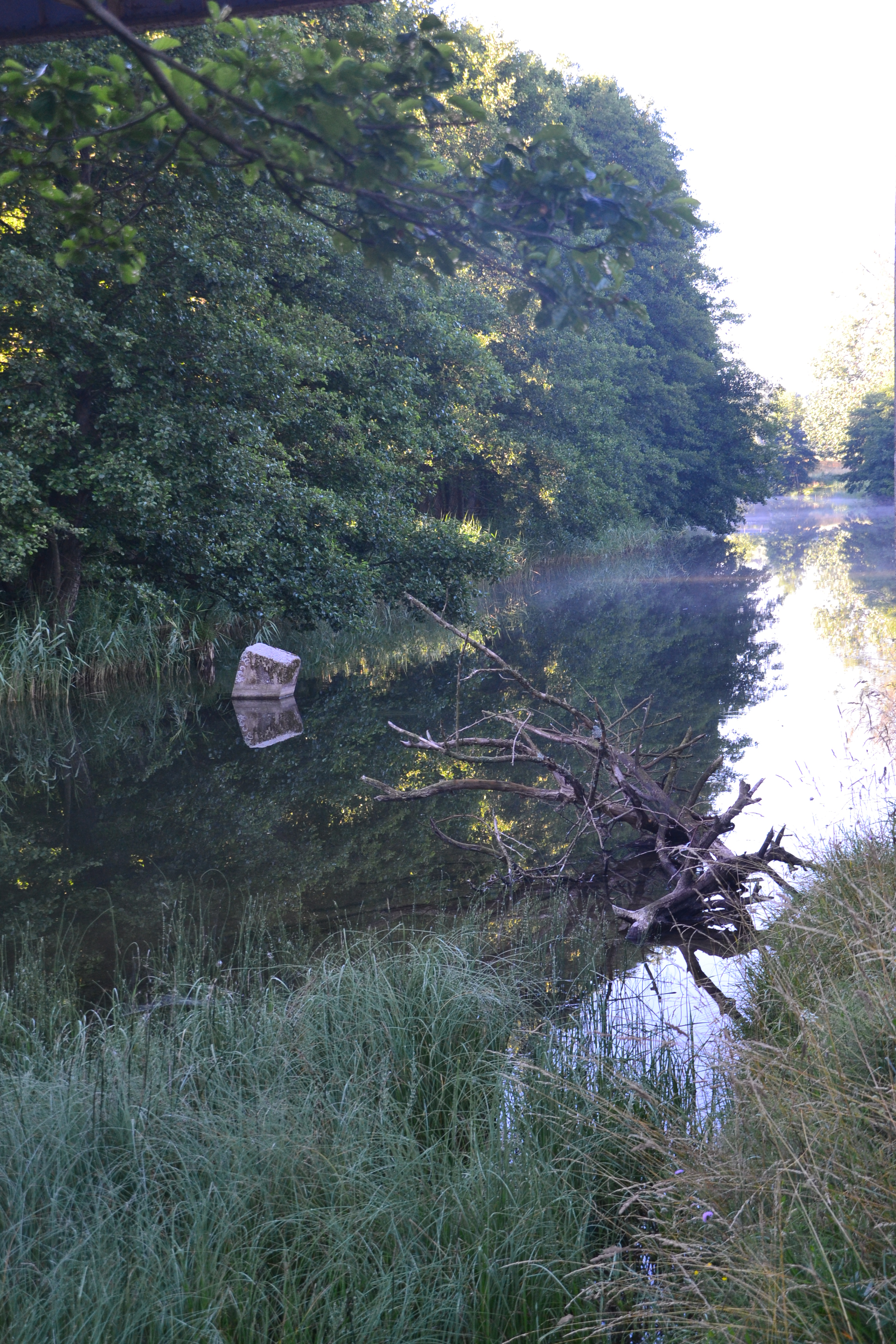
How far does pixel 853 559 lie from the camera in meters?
29.1

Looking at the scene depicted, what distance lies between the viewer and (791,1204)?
2004 mm

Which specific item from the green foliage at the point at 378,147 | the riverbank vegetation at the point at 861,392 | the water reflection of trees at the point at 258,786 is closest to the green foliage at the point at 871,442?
the riverbank vegetation at the point at 861,392

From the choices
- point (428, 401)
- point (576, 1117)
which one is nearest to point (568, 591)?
point (428, 401)

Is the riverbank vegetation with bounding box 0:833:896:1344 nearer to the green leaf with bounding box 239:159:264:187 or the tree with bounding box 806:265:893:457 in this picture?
the green leaf with bounding box 239:159:264:187

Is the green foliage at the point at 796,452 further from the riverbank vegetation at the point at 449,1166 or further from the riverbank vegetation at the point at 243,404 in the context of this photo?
the riverbank vegetation at the point at 449,1166

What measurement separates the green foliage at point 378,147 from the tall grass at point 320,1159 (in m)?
2.14

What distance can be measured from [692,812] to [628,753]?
530mm

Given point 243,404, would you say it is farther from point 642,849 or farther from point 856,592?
point 856,592

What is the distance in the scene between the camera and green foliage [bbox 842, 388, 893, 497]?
44.8 m

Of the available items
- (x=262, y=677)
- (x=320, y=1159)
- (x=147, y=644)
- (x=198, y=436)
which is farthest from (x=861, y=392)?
(x=320, y=1159)

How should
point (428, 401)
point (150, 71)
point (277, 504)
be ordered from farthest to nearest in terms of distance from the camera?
point (428, 401), point (277, 504), point (150, 71)

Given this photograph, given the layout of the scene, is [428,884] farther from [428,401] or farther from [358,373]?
[428,401]

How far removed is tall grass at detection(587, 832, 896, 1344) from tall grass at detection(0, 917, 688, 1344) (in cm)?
17

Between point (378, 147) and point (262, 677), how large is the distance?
10.0 m
